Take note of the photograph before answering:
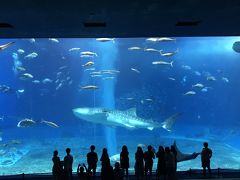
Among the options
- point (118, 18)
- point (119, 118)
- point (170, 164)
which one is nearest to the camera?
point (118, 18)

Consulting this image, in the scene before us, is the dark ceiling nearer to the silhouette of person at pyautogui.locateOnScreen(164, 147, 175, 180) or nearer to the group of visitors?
the group of visitors

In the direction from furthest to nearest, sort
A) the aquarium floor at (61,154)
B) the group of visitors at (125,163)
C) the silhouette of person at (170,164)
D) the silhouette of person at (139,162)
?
the aquarium floor at (61,154) < the silhouette of person at (139,162) < the silhouette of person at (170,164) < the group of visitors at (125,163)

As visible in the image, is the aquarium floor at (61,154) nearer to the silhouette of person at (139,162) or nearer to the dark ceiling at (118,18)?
the silhouette of person at (139,162)

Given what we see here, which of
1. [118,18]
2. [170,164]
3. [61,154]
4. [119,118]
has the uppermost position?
[118,18]

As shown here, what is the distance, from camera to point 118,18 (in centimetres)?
659

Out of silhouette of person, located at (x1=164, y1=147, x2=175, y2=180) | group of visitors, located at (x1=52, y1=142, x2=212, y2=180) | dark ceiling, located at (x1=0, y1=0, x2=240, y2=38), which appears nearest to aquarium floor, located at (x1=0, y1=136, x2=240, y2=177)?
group of visitors, located at (x1=52, y1=142, x2=212, y2=180)

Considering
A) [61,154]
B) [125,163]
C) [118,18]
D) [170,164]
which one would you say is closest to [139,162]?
[125,163]

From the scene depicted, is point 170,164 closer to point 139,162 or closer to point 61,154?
point 139,162

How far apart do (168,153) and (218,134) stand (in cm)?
4143

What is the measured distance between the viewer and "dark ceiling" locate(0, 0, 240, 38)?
5.62 m

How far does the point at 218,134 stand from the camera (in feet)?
152

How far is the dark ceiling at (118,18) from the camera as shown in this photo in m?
5.62

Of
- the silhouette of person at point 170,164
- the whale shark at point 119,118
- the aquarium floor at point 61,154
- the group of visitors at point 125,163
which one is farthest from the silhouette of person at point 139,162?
the whale shark at point 119,118

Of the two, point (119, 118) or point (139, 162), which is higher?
point (119, 118)
